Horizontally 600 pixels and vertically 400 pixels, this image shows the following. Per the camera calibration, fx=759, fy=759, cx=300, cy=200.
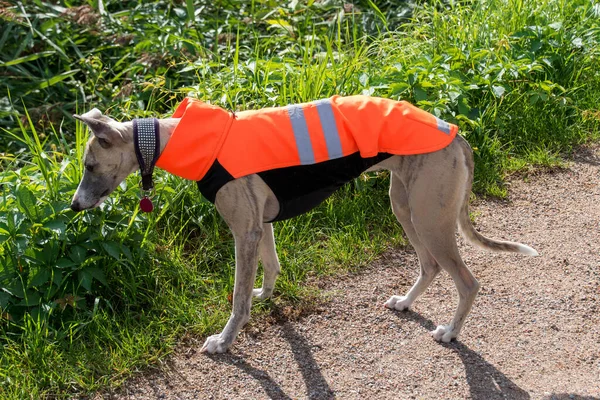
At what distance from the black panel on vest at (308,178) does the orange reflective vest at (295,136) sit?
0.05m

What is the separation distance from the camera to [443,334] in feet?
14.7

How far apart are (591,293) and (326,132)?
2109 mm

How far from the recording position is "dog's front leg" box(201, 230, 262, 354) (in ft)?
14.1

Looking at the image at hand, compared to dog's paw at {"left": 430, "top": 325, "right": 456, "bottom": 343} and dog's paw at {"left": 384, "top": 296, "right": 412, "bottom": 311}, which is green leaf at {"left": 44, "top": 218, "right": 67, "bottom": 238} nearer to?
dog's paw at {"left": 384, "top": 296, "right": 412, "bottom": 311}

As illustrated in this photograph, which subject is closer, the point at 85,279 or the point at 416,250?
the point at 85,279

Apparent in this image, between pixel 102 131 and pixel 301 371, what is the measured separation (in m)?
1.73

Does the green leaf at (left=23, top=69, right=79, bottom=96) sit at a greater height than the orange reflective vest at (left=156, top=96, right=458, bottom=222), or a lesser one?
lesser

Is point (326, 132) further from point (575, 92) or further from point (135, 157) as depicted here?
point (575, 92)

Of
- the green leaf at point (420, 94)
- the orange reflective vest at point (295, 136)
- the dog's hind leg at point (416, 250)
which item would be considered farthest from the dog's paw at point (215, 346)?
the green leaf at point (420, 94)

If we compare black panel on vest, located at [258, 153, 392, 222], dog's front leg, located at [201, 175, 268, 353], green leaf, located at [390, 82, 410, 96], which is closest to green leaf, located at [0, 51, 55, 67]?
green leaf, located at [390, 82, 410, 96]

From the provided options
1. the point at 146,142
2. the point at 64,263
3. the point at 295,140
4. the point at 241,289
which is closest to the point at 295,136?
the point at 295,140

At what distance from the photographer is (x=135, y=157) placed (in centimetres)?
413

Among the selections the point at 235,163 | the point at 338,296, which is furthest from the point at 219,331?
the point at 235,163

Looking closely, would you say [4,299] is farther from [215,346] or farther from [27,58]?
[27,58]
